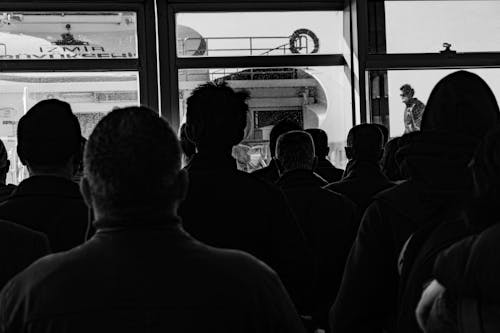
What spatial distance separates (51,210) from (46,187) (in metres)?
0.07

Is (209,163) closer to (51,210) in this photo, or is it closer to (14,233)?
(51,210)

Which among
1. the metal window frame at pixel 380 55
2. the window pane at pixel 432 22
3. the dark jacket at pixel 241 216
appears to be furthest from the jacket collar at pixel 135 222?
the window pane at pixel 432 22

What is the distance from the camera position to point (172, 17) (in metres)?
7.03

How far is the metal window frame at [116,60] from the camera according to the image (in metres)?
6.84

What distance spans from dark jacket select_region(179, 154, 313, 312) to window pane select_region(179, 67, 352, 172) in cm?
463

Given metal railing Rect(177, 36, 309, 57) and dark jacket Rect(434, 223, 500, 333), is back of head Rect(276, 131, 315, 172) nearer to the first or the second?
dark jacket Rect(434, 223, 500, 333)

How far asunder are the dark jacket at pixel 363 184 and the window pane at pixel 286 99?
3.26 meters

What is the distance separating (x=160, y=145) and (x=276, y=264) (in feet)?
3.76

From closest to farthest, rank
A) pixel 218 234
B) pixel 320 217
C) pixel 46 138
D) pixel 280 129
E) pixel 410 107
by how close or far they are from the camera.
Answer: pixel 218 234 < pixel 46 138 < pixel 320 217 < pixel 280 129 < pixel 410 107

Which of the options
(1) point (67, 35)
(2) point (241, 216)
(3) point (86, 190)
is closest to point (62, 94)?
(1) point (67, 35)

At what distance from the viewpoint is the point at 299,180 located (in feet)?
11.8

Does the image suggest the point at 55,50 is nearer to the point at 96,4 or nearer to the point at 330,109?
the point at 96,4

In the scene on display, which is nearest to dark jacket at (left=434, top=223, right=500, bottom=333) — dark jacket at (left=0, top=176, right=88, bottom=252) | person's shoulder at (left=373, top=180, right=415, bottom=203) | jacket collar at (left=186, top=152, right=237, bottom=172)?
person's shoulder at (left=373, top=180, right=415, bottom=203)

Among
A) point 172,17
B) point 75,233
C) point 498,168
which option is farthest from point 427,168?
point 172,17
